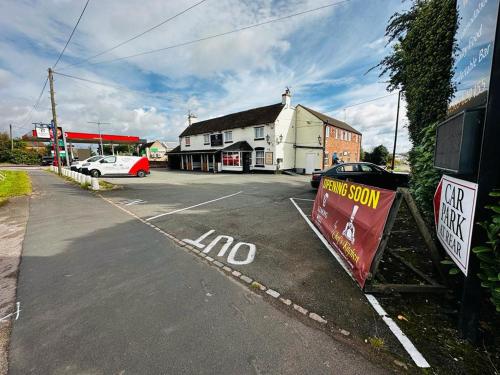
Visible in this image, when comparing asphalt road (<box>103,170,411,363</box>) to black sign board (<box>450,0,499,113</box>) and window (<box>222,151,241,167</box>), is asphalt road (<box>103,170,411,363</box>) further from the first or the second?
A: window (<box>222,151,241,167</box>)

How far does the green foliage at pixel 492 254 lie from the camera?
197 cm

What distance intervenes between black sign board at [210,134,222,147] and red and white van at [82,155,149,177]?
11804 millimetres

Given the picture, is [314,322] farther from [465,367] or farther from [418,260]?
[418,260]

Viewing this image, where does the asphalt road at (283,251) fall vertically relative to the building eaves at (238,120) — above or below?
below

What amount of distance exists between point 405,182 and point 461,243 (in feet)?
34.3

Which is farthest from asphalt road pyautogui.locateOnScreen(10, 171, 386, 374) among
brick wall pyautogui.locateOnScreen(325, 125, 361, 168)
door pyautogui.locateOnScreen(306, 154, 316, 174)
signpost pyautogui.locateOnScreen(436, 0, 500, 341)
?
brick wall pyautogui.locateOnScreen(325, 125, 361, 168)

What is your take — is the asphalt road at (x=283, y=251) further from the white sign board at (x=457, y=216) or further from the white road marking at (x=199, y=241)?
the white sign board at (x=457, y=216)

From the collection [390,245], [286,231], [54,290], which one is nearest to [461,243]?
[390,245]

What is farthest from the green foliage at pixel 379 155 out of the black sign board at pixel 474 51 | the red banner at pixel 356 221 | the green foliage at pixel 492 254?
the green foliage at pixel 492 254

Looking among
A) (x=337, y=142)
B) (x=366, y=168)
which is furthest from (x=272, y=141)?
(x=366, y=168)

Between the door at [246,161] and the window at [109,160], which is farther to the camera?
the door at [246,161]

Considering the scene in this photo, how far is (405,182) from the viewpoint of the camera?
37.3ft

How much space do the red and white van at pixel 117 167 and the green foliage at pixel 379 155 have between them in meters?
39.0

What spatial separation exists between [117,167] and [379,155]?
4265cm
